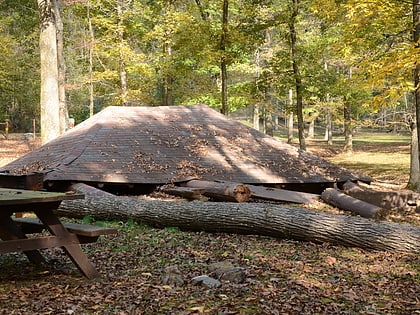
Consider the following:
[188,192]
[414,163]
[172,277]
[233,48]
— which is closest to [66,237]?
[172,277]

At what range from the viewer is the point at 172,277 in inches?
217

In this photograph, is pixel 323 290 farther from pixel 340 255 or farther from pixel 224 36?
pixel 224 36

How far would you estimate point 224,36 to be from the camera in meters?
20.3

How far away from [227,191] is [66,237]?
22.2 ft

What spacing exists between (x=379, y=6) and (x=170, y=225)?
678 cm

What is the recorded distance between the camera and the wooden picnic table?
200 inches

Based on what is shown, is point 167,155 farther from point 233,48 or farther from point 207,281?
point 207,281

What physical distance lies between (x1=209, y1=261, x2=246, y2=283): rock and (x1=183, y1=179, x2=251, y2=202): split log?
5.97m

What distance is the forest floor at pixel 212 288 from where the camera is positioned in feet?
15.6

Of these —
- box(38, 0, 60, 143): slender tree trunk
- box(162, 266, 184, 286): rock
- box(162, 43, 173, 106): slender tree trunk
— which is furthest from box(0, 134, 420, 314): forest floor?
box(162, 43, 173, 106): slender tree trunk

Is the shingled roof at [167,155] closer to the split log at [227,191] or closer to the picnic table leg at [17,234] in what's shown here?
the split log at [227,191]

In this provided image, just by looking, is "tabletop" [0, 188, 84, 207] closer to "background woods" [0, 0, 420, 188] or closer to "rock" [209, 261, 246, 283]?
"rock" [209, 261, 246, 283]

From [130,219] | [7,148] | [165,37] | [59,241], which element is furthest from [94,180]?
[7,148]

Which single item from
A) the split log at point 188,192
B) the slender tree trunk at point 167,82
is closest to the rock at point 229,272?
the split log at point 188,192
